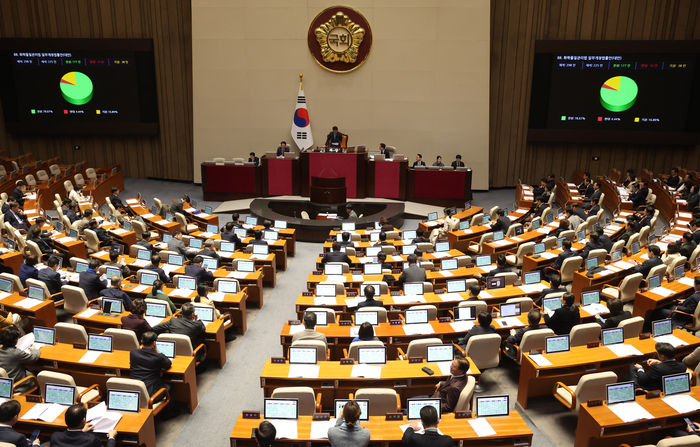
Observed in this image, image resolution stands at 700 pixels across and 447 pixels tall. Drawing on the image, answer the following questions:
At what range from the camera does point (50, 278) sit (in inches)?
343

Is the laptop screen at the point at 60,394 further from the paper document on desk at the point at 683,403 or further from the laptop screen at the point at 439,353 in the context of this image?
the paper document on desk at the point at 683,403

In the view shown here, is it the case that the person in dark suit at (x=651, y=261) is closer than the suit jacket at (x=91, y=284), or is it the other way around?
the suit jacket at (x=91, y=284)

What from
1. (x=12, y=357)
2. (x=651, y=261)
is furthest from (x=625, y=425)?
(x=12, y=357)

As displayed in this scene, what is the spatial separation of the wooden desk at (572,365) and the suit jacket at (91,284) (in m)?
6.61

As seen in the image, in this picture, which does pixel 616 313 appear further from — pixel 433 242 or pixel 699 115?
pixel 699 115

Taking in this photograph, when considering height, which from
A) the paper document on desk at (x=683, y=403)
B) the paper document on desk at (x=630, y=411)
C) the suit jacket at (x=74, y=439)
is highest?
the suit jacket at (x=74, y=439)

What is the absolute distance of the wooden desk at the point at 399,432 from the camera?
4.92 metres

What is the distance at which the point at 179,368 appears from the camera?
6207mm

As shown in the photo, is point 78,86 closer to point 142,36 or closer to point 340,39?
point 142,36

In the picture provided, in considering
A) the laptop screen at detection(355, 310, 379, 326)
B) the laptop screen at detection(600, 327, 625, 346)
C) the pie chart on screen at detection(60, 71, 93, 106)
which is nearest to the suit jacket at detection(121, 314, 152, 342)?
the laptop screen at detection(355, 310, 379, 326)

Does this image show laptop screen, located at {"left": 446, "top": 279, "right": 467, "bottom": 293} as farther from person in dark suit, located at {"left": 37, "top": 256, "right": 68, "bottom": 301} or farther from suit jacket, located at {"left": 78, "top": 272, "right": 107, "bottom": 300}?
person in dark suit, located at {"left": 37, "top": 256, "right": 68, "bottom": 301}

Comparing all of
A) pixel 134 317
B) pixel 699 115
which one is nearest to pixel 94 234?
pixel 134 317

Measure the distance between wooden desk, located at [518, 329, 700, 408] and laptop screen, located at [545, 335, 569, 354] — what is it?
61 millimetres

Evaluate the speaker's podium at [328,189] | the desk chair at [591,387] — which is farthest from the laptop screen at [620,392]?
the speaker's podium at [328,189]
